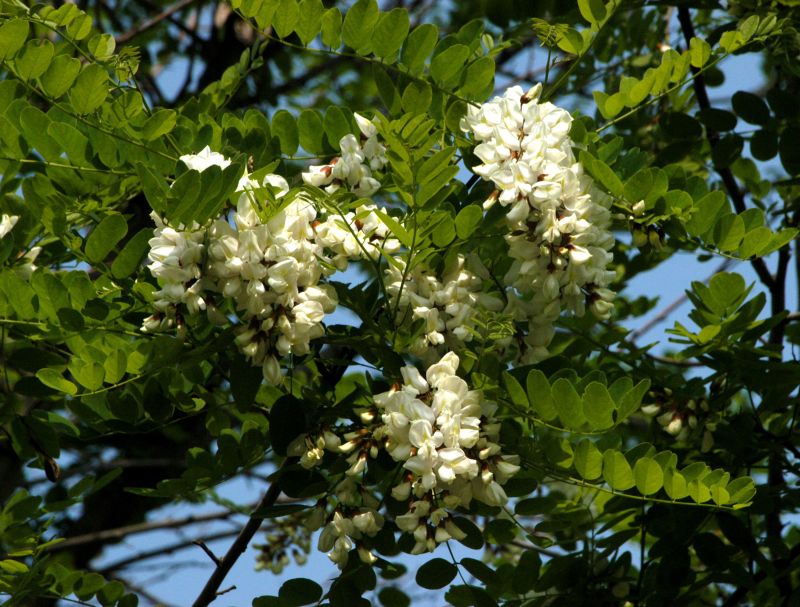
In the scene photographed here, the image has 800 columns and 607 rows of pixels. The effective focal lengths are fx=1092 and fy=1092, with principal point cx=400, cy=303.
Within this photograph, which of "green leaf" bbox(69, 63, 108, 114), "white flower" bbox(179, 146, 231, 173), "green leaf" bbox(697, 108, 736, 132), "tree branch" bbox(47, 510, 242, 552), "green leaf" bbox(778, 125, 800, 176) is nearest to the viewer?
"white flower" bbox(179, 146, 231, 173)

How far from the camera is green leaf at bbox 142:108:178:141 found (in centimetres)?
162

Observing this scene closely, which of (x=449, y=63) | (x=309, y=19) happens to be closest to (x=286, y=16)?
(x=309, y=19)

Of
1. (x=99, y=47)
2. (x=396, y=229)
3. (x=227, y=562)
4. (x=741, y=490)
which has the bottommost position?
(x=741, y=490)

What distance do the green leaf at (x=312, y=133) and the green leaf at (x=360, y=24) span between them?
13cm

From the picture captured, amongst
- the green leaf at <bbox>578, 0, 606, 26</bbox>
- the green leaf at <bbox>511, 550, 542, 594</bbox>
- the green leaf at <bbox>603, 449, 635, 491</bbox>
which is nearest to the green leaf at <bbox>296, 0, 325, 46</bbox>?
the green leaf at <bbox>578, 0, 606, 26</bbox>

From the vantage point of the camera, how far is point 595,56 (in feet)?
9.16

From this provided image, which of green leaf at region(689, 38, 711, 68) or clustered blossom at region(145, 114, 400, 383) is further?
green leaf at region(689, 38, 711, 68)

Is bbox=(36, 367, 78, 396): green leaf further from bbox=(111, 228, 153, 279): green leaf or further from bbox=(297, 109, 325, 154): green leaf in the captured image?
bbox=(297, 109, 325, 154): green leaf

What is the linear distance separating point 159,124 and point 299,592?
775 millimetres

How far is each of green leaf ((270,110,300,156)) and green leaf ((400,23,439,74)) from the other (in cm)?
21

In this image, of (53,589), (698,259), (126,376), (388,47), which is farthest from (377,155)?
(698,259)

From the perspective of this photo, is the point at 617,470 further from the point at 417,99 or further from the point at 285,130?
the point at 285,130

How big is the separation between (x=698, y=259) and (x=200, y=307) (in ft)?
4.67

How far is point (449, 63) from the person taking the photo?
172 cm
